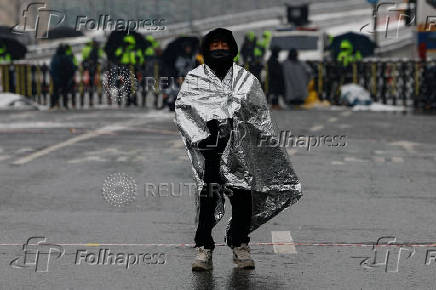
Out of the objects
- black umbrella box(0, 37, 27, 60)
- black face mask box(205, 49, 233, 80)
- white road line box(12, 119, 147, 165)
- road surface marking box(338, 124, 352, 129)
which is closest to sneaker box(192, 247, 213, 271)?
black face mask box(205, 49, 233, 80)

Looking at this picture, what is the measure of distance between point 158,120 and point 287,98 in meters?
7.85

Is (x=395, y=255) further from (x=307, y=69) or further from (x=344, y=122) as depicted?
(x=307, y=69)

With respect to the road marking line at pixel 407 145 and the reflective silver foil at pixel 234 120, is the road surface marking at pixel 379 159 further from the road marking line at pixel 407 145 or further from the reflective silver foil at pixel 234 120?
the reflective silver foil at pixel 234 120

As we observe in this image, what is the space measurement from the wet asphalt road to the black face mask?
4.27 ft

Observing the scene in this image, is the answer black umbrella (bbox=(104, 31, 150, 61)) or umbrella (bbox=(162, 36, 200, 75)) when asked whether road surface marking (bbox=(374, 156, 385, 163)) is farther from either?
black umbrella (bbox=(104, 31, 150, 61))

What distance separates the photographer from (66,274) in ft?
28.4

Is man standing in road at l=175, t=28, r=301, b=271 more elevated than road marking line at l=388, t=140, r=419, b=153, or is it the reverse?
man standing in road at l=175, t=28, r=301, b=271

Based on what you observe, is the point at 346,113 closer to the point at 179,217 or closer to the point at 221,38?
the point at 179,217

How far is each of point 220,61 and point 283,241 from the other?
2.02m

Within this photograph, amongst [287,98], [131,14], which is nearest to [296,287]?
[287,98]

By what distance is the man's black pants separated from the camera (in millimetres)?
8852

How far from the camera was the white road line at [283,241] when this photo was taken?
9.76 m

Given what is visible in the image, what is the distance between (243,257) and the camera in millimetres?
8906

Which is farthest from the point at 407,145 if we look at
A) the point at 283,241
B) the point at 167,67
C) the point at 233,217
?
the point at 167,67
